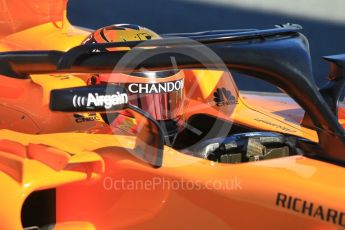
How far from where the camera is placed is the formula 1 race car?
1.76 m

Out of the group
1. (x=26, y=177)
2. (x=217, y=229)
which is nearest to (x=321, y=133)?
(x=217, y=229)

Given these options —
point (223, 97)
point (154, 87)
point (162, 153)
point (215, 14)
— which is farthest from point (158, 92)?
point (215, 14)

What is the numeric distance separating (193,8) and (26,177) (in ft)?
17.7

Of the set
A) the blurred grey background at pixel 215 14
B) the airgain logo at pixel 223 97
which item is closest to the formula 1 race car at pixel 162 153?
the airgain logo at pixel 223 97

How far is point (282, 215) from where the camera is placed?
1.75 metres

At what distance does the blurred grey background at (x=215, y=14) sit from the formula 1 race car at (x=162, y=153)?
14.4ft

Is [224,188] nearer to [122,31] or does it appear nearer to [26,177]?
[26,177]

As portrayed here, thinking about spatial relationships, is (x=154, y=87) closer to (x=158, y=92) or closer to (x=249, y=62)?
(x=158, y=92)

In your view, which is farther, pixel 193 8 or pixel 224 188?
pixel 193 8

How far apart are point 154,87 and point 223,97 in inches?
25.3

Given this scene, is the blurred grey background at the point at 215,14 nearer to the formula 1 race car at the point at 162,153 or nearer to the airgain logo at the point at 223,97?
the airgain logo at the point at 223,97

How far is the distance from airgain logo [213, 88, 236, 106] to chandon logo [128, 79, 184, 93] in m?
0.50

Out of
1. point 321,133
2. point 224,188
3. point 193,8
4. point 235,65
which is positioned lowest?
point 193,8

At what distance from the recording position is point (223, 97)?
2910mm
